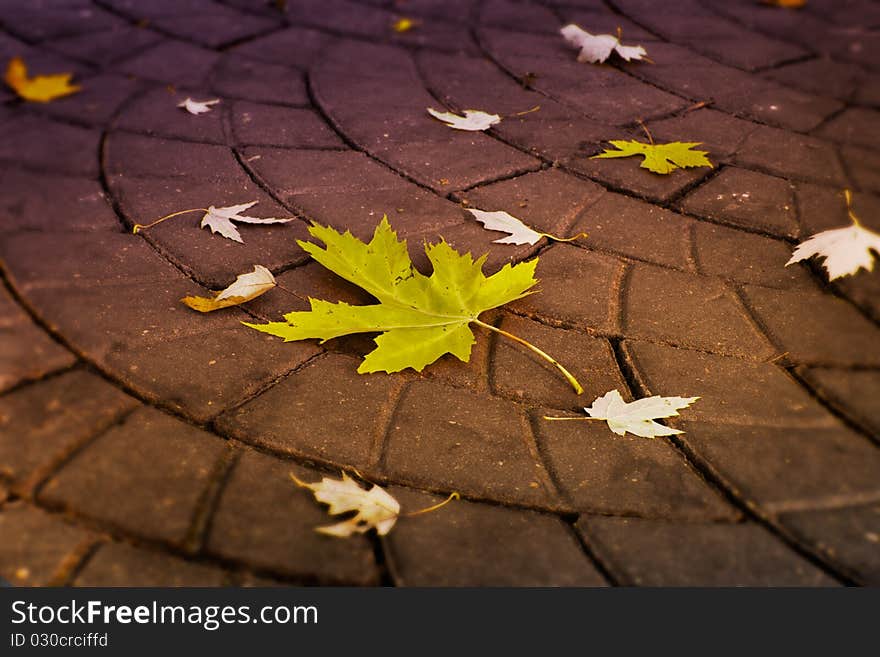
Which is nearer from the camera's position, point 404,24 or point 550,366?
point 550,366

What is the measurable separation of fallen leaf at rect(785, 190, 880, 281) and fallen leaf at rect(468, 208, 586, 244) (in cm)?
48

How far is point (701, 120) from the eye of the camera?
244cm

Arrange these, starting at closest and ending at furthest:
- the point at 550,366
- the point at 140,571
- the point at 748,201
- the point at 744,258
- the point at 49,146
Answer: the point at 140,571
the point at 550,366
the point at 744,258
the point at 748,201
the point at 49,146

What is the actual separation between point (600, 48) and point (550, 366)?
1.66 metres

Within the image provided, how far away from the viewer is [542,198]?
6.72ft

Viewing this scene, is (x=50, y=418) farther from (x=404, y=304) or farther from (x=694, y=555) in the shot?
(x=694, y=555)

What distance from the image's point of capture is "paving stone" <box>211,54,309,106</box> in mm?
2518

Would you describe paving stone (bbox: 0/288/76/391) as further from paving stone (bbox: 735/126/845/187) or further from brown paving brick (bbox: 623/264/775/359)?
paving stone (bbox: 735/126/845/187)

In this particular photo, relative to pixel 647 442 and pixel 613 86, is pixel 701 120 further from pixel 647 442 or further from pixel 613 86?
pixel 647 442

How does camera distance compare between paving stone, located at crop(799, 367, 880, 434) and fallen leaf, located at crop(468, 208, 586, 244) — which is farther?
fallen leaf, located at crop(468, 208, 586, 244)

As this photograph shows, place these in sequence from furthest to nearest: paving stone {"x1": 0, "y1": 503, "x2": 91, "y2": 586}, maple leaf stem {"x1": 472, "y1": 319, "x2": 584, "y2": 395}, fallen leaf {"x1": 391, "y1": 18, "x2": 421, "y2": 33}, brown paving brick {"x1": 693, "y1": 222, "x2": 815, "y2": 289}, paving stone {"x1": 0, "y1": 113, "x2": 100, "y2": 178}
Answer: fallen leaf {"x1": 391, "y1": 18, "x2": 421, "y2": 33} → paving stone {"x1": 0, "y1": 113, "x2": 100, "y2": 178} → brown paving brick {"x1": 693, "y1": 222, "x2": 815, "y2": 289} → maple leaf stem {"x1": 472, "y1": 319, "x2": 584, "y2": 395} → paving stone {"x1": 0, "y1": 503, "x2": 91, "y2": 586}

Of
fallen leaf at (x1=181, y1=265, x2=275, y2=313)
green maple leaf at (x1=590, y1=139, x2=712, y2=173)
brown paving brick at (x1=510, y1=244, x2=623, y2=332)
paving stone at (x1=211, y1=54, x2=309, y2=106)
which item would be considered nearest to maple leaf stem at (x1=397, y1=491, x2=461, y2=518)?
brown paving brick at (x1=510, y1=244, x2=623, y2=332)

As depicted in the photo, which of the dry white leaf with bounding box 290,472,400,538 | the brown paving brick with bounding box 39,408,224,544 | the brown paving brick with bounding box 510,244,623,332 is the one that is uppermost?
the brown paving brick with bounding box 510,244,623,332

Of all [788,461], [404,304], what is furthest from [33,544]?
[788,461]
